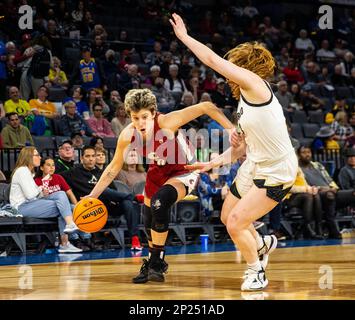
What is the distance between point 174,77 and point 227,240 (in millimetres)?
4564

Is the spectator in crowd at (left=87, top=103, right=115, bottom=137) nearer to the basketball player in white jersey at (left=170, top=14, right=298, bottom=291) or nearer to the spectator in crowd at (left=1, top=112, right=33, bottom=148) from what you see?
the spectator in crowd at (left=1, top=112, right=33, bottom=148)

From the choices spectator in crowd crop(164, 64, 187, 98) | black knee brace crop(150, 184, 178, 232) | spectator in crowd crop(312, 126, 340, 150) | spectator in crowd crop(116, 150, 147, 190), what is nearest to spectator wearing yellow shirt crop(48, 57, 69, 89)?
spectator in crowd crop(164, 64, 187, 98)

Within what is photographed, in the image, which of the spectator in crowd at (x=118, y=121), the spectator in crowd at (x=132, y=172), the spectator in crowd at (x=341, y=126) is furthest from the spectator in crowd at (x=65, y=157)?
the spectator in crowd at (x=341, y=126)

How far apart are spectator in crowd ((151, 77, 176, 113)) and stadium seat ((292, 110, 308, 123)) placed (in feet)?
9.88

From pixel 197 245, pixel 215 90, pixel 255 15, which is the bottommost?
pixel 197 245

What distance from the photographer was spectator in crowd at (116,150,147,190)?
11572mm

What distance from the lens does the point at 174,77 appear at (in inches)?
615

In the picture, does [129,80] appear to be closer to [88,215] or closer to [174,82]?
[174,82]

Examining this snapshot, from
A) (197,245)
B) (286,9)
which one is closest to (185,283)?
(197,245)

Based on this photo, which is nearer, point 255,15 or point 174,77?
point 174,77

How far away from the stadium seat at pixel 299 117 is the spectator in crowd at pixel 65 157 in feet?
21.8

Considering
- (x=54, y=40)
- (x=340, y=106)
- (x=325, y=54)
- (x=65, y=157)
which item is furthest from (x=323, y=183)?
(x=325, y=54)

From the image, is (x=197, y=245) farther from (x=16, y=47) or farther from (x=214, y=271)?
(x=16, y=47)

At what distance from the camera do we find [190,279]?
670 centimetres
